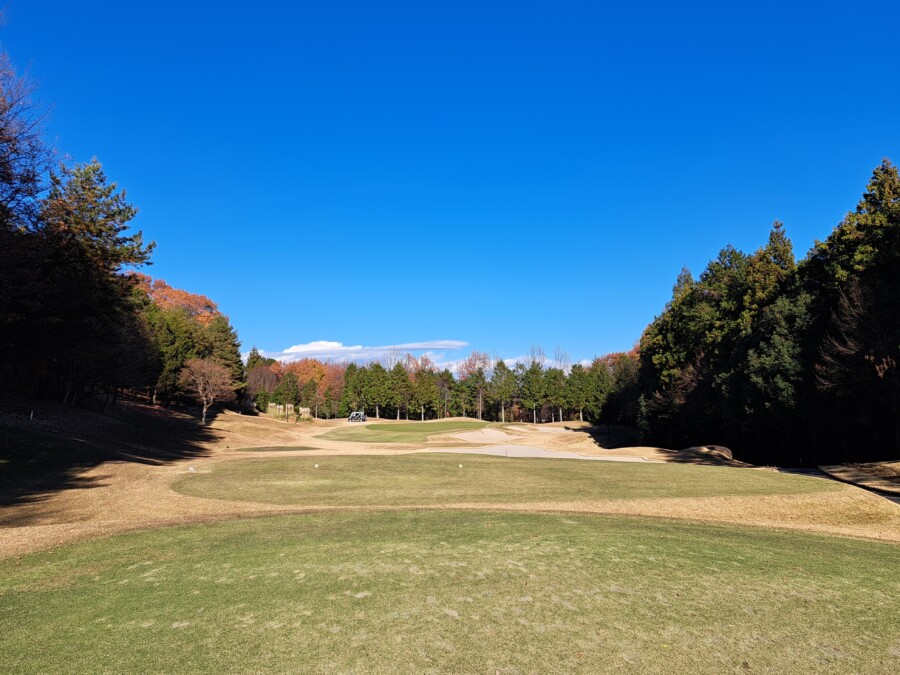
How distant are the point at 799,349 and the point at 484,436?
109ft

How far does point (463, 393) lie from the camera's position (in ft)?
344

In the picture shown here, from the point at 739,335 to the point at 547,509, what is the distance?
3329 centimetres

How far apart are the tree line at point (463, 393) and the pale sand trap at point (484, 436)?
30.9 metres

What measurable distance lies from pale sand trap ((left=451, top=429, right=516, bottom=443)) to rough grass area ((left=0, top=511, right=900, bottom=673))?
43815 millimetres

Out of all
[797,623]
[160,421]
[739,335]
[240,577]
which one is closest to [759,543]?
[797,623]

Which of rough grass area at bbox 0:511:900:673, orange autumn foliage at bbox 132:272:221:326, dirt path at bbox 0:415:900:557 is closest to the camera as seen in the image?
rough grass area at bbox 0:511:900:673

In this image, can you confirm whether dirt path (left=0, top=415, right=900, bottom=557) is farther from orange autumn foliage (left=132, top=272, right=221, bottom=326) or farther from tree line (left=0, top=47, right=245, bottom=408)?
orange autumn foliage (left=132, top=272, right=221, bottom=326)

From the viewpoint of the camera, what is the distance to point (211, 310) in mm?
98625

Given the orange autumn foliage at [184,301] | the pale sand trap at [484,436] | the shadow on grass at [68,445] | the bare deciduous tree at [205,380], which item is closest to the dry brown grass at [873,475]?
the shadow on grass at [68,445]

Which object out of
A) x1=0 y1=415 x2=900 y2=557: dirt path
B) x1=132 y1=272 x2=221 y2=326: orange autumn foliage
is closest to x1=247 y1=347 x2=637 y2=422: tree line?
x1=132 y1=272 x2=221 y2=326: orange autumn foliage

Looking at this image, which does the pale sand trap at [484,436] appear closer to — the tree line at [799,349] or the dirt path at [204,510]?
the tree line at [799,349]

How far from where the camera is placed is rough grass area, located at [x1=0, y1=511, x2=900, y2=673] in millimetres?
4703

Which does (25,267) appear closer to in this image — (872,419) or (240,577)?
(240,577)

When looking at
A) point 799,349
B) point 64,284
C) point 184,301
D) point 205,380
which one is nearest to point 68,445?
point 64,284
